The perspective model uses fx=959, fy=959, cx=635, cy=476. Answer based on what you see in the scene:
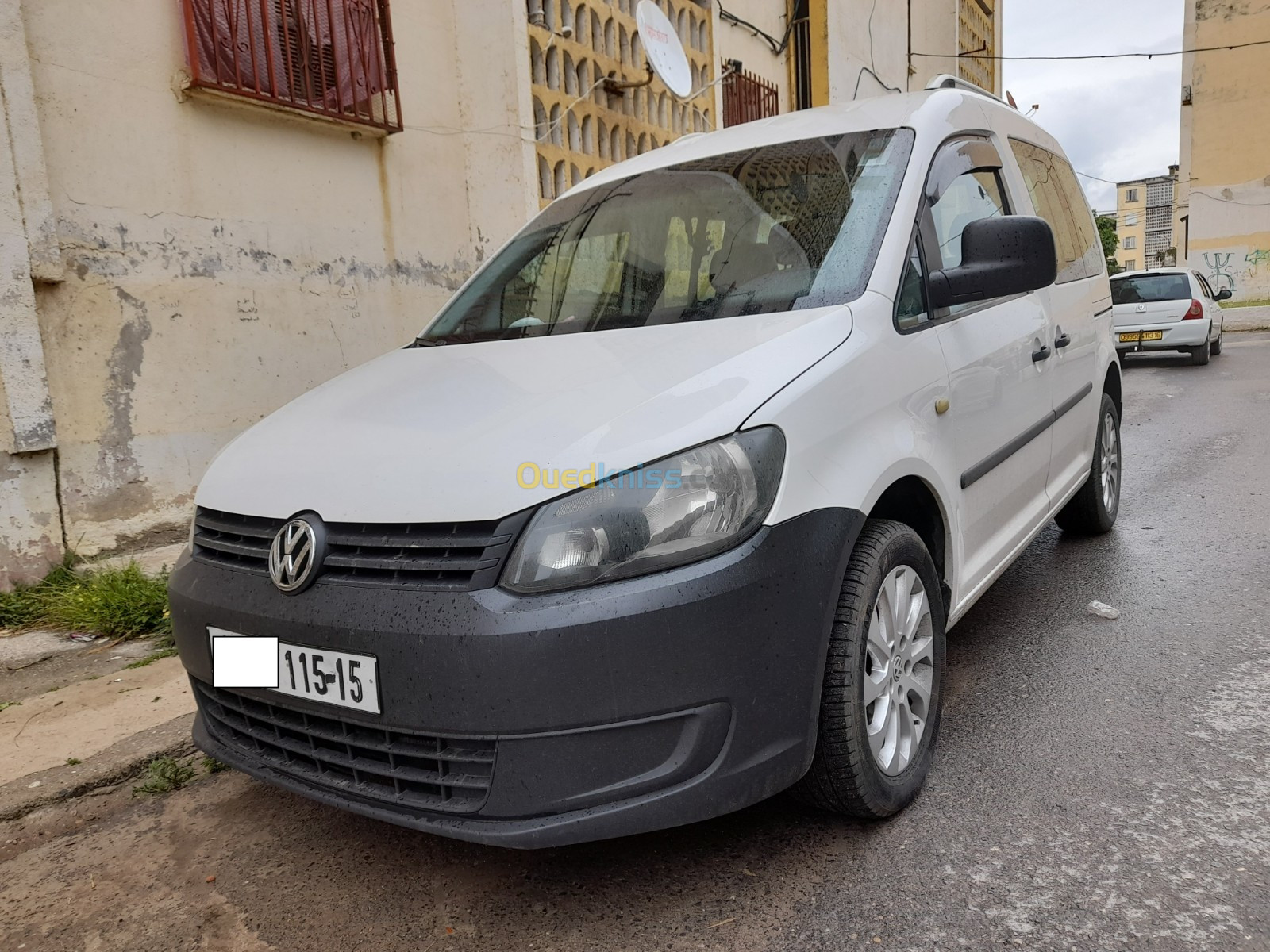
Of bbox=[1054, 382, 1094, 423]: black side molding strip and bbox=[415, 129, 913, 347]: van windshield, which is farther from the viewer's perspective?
bbox=[1054, 382, 1094, 423]: black side molding strip

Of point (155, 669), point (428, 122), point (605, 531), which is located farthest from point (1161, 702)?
point (428, 122)

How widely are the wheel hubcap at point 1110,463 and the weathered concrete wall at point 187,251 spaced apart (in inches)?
168

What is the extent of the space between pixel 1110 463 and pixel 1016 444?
198 cm

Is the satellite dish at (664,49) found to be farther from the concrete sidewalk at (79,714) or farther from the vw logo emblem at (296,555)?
the vw logo emblem at (296,555)

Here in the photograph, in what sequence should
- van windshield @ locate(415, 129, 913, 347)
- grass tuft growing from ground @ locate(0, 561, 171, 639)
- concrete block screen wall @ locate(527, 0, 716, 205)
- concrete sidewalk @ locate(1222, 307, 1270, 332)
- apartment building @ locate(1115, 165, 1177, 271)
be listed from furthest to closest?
apartment building @ locate(1115, 165, 1177, 271) < concrete sidewalk @ locate(1222, 307, 1270, 332) < concrete block screen wall @ locate(527, 0, 716, 205) < grass tuft growing from ground @ locate(0, 561, 171, 639) < van windshield @ locate(415, 129, 913, 347)

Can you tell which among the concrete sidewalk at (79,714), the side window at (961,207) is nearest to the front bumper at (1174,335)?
the side window at (961,207)

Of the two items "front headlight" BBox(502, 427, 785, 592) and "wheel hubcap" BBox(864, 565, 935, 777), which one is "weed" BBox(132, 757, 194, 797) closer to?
"front headlight" BBox(502, 427, 785, 592)

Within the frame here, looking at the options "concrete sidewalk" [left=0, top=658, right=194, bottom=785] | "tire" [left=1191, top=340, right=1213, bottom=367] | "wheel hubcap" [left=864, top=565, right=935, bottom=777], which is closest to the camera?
"wheel hubcap" [left=864, top=565, right=935, bottom=777]

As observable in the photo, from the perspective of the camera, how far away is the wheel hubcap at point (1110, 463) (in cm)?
459

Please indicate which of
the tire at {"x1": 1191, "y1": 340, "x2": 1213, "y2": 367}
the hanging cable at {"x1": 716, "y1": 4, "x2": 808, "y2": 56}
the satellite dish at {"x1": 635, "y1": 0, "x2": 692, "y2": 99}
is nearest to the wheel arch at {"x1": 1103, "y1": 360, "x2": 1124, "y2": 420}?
the satellite dish at {"x1": 635, "y1": 0, "x2": 692, "y2": 99}

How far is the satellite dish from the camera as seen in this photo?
7.99m

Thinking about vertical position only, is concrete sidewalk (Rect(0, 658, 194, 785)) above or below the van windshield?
below

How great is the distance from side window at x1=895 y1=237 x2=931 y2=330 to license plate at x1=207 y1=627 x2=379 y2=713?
1506 mm

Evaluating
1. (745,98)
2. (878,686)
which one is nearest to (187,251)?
(878,686)
